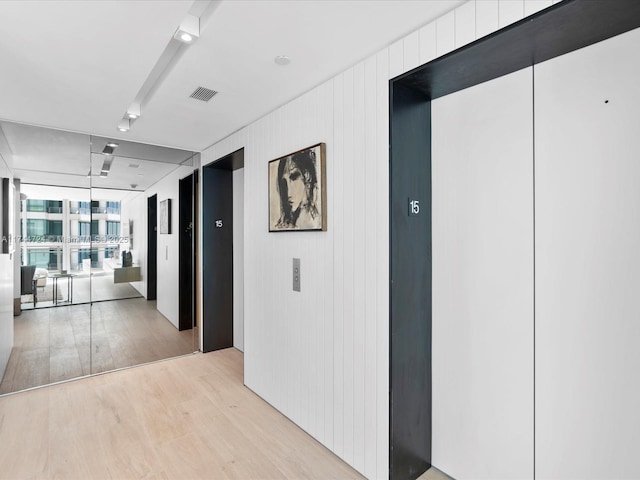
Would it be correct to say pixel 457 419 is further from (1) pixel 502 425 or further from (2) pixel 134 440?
(2) pixel 134 440

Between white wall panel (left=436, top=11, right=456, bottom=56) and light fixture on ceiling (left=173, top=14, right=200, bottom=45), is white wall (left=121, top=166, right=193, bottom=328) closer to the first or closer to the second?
light fixture on ceiling (left=173, top=14, right=200, bottom=45)

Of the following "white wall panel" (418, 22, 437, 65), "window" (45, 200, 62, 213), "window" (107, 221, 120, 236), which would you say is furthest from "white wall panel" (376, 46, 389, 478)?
"window" (45, 200, 62, 213)

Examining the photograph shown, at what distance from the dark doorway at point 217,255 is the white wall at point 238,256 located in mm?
56

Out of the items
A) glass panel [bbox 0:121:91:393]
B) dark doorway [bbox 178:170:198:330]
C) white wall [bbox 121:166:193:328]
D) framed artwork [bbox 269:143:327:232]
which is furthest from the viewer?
dark doorway [bbox 178:170:198:330]

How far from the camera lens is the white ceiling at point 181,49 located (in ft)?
5.63

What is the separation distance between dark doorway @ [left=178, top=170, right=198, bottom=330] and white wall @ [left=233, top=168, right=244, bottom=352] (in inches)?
20.1

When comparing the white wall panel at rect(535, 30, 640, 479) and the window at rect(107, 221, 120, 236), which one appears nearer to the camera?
the white wall panel at rect(535, 30, 640, 479)

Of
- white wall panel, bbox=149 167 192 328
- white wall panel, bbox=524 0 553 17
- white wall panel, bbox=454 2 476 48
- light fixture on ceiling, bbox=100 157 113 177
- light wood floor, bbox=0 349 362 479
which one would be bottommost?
light wood floor, bbox=0 349 362 479

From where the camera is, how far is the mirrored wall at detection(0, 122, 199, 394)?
3.58 m

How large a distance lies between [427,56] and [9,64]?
2.58m

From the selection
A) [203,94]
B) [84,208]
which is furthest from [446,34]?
[84,208]

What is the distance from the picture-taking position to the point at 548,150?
1.73 meters

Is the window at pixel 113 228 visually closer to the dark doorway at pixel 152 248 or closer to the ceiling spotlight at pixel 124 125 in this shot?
the dark doorway at pixel 152 248

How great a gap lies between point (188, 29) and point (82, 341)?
349 centimetres
